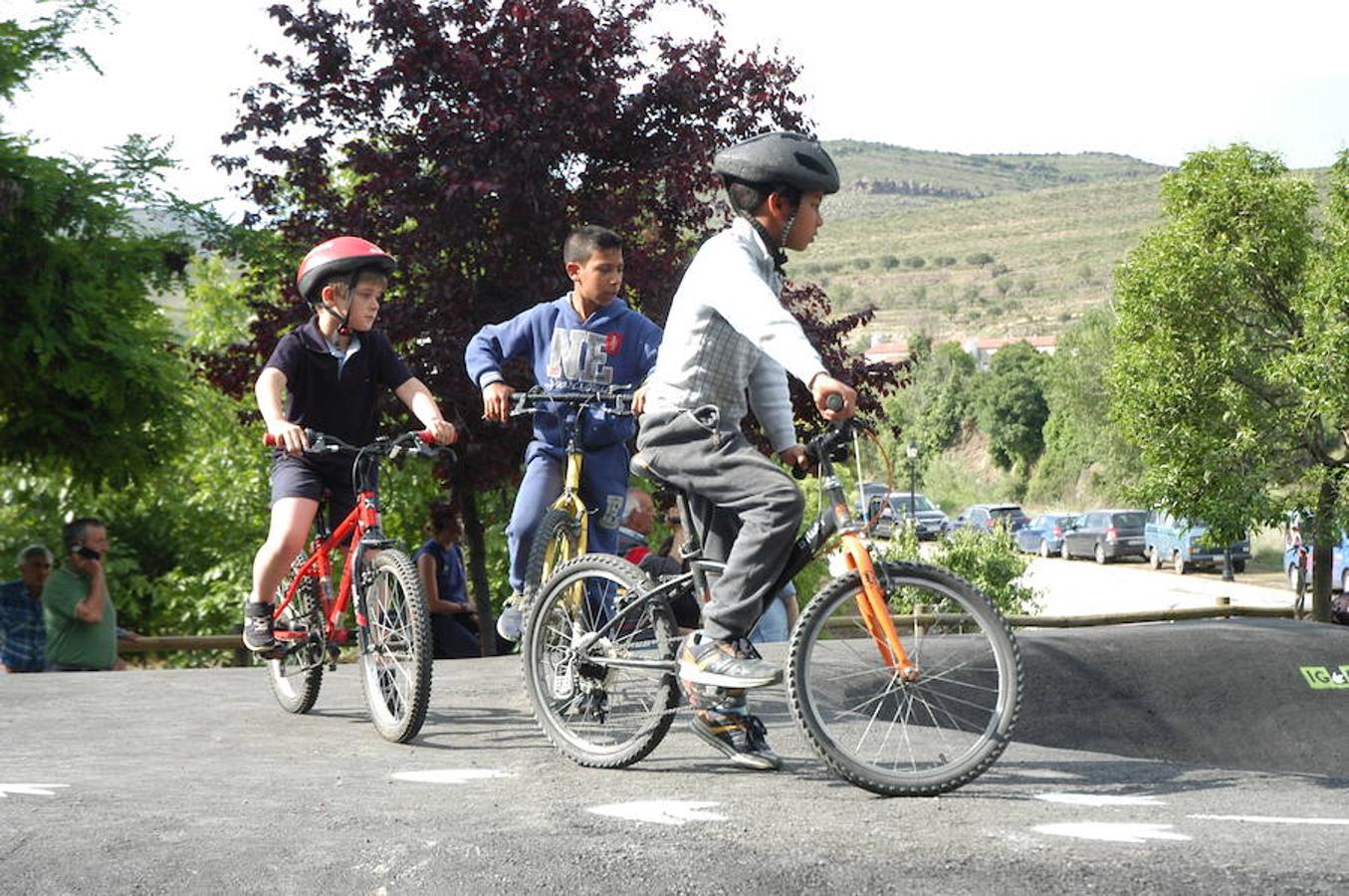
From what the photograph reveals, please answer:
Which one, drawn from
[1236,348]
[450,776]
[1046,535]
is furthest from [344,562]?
[1046,535]

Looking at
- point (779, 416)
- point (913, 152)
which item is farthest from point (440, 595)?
point (913, 152)

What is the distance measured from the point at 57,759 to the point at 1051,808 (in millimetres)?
3952

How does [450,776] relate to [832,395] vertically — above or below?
below

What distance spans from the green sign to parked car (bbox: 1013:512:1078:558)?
5120cm

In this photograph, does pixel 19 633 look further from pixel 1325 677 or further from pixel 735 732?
pixel 1325 677

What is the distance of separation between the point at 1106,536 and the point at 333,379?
171ft

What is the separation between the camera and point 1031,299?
127 metres

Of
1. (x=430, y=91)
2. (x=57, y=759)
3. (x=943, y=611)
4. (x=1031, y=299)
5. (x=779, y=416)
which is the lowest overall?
(x=57, y=759)

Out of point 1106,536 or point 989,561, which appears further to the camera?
point 1106,536

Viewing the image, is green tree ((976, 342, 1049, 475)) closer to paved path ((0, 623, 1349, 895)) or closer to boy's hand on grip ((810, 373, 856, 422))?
paved path ((0, 623, 1349, 895))

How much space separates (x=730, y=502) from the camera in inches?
204

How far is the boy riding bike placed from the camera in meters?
5.05

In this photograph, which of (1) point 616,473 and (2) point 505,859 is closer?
(2) point 505,859

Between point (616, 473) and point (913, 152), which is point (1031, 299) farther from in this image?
point (616, 473)
